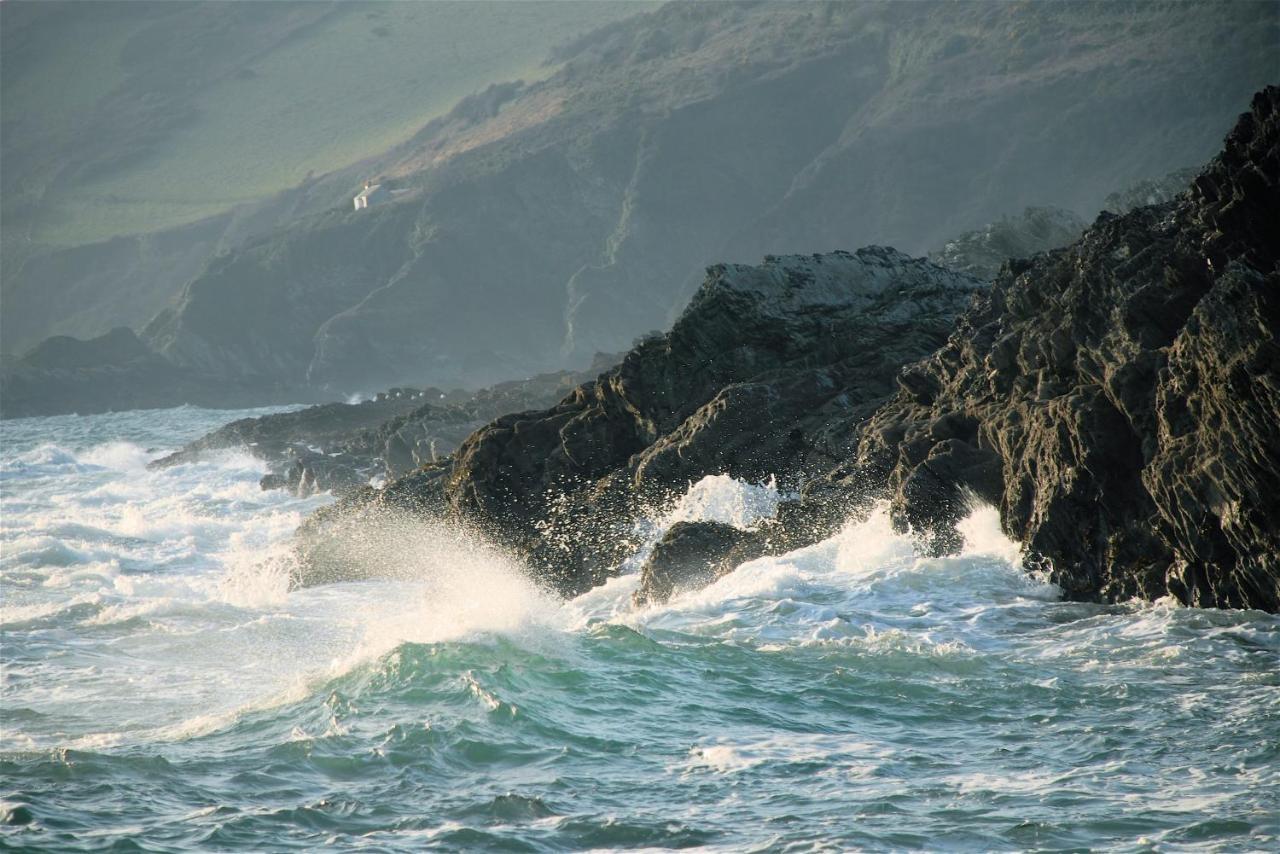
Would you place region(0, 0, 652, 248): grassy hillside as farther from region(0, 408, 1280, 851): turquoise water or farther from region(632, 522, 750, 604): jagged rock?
region(0, 408, 1280, 851): turquoise water

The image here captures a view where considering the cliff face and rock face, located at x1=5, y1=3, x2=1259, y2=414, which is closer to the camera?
rock face, located at x1=5, y1=3, x2=1259, y2=414

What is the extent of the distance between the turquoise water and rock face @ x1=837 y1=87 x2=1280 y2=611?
565 millimetres

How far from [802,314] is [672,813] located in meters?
15.7

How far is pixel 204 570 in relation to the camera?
94.8 ft

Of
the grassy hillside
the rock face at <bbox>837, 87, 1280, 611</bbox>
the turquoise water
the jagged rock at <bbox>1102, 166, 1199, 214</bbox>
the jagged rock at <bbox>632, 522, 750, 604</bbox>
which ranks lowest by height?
the turquoise water

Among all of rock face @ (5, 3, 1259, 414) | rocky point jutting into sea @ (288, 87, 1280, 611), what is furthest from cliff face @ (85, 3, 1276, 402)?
rocky point jutting into sea @ (288, 87, 1280, 611)

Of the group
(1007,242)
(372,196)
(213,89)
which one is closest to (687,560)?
(1007,242)

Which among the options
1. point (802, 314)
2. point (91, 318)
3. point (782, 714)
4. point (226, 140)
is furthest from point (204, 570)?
point (226, 140)

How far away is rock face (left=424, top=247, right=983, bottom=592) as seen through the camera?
21.7m

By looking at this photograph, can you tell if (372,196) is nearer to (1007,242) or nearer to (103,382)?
(103,382)

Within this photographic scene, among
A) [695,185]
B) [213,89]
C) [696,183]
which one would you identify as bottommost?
[695,185]

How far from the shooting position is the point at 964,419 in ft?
60.8

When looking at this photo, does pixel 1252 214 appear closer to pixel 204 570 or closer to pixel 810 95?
pixel 204 570

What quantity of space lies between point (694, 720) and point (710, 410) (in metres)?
10.0
